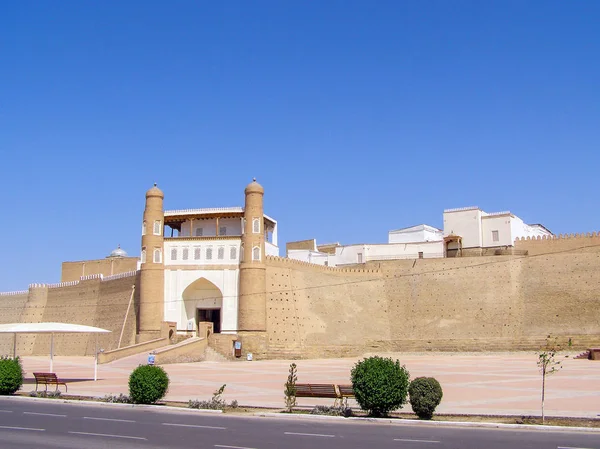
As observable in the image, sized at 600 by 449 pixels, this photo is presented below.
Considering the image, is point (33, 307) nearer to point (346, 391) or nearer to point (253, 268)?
point (253, 268)

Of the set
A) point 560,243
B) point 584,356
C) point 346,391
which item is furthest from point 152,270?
point 346,391

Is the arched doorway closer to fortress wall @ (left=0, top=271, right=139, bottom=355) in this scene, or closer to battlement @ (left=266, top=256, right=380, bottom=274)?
fortress wall @ (left=0, top=271, right=139, bottom=355)

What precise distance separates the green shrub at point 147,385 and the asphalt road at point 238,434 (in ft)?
3.88

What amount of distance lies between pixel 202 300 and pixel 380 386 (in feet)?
84.7

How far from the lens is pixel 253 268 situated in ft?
115

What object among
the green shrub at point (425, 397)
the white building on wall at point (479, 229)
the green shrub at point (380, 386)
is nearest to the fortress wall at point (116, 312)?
the white building on wall at point (479, 229)

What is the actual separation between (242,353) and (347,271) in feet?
34.1

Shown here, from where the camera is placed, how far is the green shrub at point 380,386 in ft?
40.1

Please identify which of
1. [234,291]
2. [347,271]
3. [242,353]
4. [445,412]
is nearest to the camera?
[445,412]

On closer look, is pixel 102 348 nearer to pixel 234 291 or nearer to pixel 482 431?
pixel 234 291

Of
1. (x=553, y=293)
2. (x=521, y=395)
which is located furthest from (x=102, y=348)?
(x=521, y=395)

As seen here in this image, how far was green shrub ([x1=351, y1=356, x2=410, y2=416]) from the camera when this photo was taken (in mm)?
12227

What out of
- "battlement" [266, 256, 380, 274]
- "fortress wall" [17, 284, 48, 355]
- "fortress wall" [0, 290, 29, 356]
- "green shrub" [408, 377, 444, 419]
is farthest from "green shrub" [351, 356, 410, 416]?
"fortress wall" [0, 290, 29, 356]

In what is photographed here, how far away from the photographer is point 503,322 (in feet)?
122
